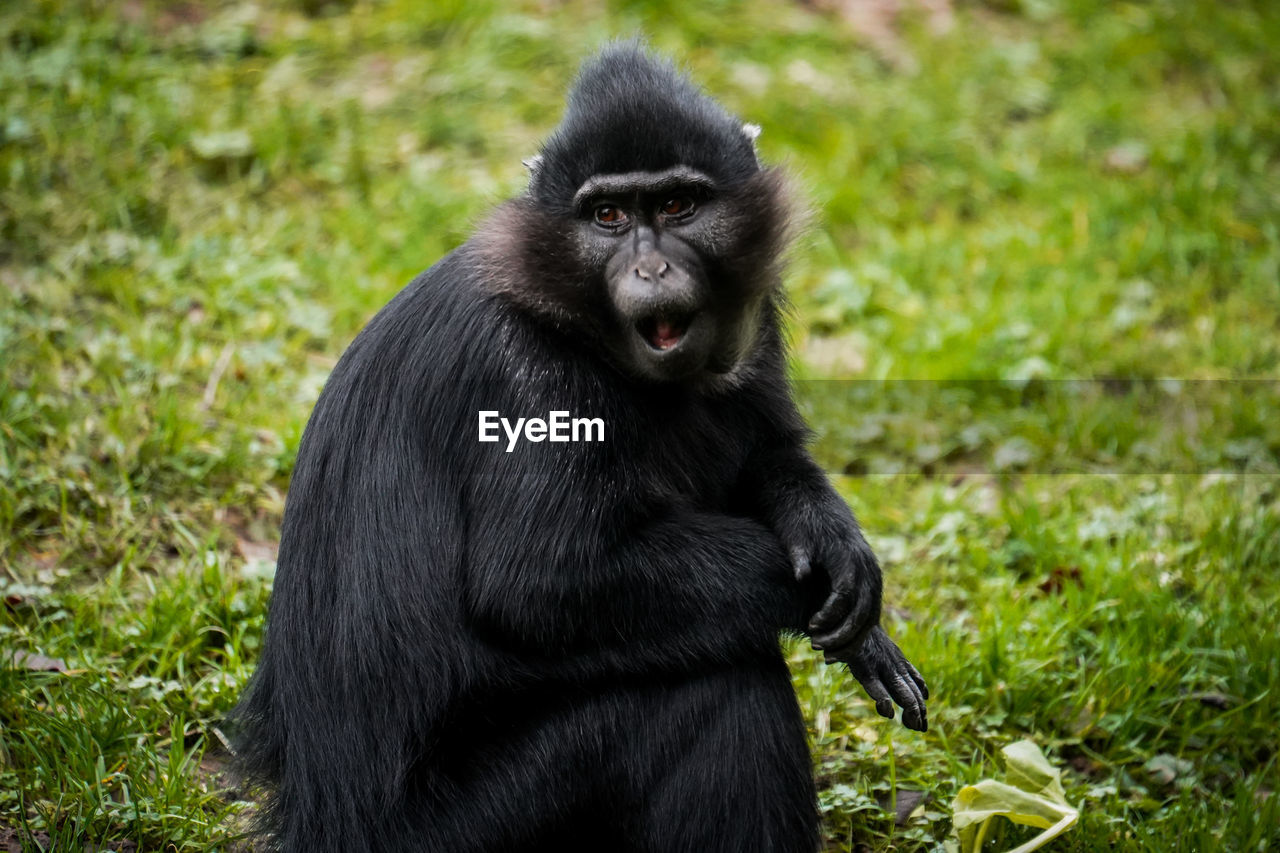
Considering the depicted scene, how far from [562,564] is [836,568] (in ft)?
2.25

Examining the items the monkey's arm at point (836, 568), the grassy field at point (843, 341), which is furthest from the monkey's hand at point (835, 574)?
the grassy field at point (843, 341)

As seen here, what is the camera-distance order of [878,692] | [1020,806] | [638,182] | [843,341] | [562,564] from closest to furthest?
[562,564] < [638,182] < [878,692] < [1020,806] < [843,341]

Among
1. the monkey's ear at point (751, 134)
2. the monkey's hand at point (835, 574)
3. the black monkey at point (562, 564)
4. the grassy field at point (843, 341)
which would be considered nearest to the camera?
the black monkey at point (562, 564)

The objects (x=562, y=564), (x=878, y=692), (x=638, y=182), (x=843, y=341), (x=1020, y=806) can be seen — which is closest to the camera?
(x=562, y=564)

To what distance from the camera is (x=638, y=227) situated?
324 centimetres

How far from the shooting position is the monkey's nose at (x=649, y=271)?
3.12 metres

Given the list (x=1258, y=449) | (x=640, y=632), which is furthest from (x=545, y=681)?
(x=1258, y=449)

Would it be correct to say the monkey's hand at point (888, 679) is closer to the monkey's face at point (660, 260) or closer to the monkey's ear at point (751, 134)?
the monkey's face at point (660, 260)

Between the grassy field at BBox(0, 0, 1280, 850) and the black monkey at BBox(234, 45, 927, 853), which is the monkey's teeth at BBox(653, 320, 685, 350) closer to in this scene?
the black monkey at BBox(234, 45, 927, 853)

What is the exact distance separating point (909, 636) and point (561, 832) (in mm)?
1746

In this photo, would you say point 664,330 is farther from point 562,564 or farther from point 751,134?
point 751,134

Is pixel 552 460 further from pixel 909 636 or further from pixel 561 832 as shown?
pixel 909 636

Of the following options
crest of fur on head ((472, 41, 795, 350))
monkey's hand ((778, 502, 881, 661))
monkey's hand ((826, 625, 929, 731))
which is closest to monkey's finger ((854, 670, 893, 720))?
Result: monkey's hand ((826, 625, 929, 731))

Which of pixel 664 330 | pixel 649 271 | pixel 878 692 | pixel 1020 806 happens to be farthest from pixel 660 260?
pixel 1020 806
